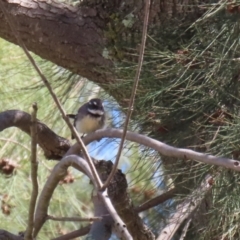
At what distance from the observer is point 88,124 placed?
6.28 feet

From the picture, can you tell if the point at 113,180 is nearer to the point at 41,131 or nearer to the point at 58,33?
the point at 41,131

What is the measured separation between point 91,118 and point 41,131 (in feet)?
1.52

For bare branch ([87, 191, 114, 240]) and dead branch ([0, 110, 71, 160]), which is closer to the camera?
bare branch ([87, 191, 114, 240])

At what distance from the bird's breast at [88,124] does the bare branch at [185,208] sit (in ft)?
1.67

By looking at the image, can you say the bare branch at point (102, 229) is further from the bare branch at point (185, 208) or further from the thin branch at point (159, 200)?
the thin branch at point (159, 200)

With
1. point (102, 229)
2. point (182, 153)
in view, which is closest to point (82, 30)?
point (102, 229)

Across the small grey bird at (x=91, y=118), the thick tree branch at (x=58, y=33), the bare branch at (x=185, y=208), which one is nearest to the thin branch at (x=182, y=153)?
the bare branch at (x=185, y=208)

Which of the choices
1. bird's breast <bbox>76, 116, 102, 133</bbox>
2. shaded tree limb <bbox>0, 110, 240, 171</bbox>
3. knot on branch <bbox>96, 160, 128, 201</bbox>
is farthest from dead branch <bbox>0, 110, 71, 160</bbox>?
bird's breast <bbox>76, 116, 102, 133</bbox>

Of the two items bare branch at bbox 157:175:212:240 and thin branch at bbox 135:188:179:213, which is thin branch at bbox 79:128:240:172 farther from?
thin branch at bbox 135:188:179:213

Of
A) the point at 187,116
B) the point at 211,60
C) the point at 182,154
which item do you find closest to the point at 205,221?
the point at 187,116

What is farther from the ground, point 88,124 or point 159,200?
point 88,124

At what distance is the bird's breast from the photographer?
1896 millimetres

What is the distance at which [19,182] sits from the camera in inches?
91.0

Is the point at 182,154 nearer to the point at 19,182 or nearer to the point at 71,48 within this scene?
the point at 71,48
